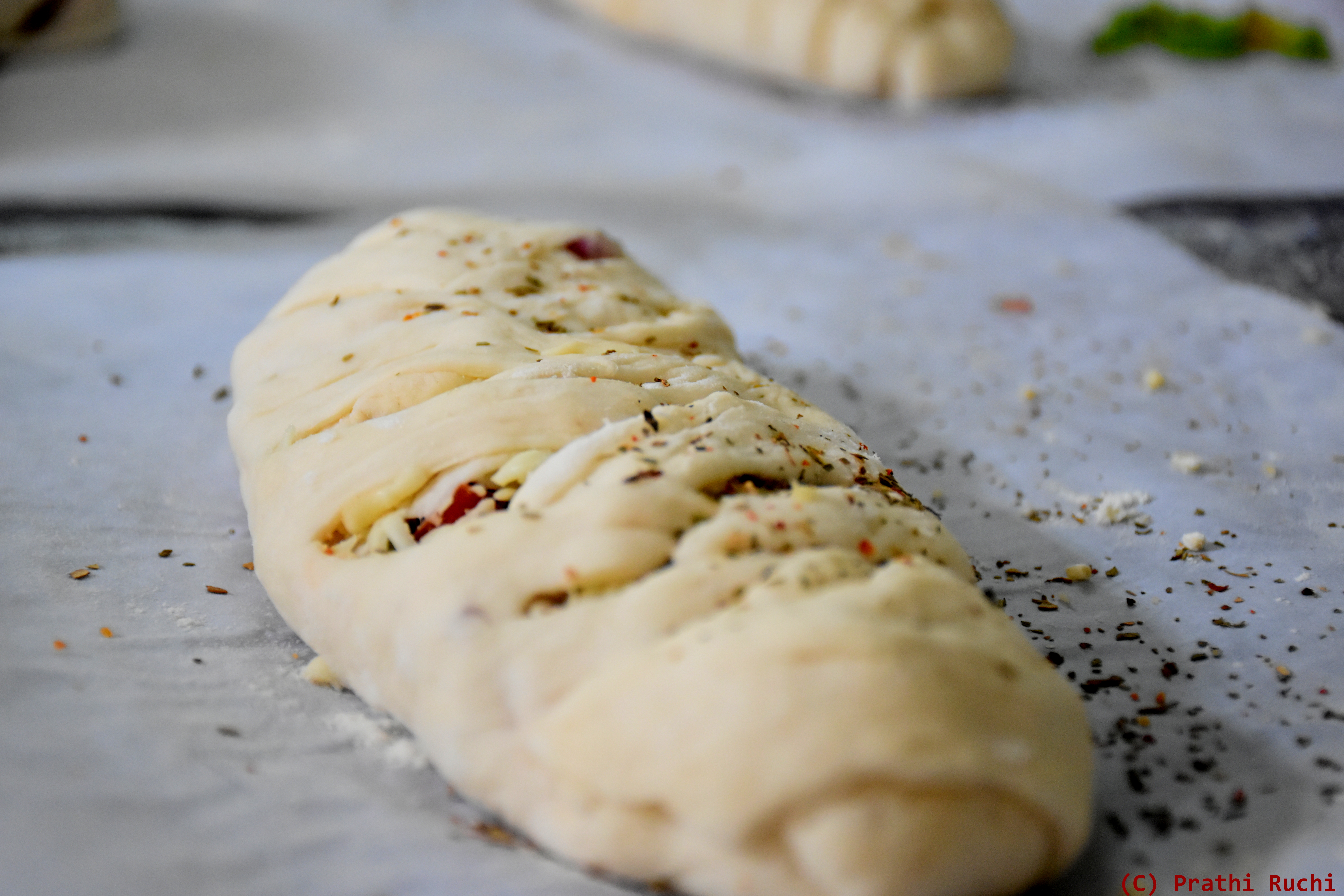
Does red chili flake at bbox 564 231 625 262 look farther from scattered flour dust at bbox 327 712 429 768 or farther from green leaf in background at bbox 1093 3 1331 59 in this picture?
green leaf in background at bbox 1093 3 1331 59

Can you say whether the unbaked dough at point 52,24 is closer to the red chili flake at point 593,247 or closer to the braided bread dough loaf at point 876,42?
the braided bread dough loaf at point 876,42

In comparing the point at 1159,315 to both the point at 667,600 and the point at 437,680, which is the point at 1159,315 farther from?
the point at 437,680

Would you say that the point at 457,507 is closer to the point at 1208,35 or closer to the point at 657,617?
the point at 657,617

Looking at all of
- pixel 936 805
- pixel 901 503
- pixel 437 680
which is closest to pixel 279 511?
pixel 437 680

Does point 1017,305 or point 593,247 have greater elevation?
point 593,247

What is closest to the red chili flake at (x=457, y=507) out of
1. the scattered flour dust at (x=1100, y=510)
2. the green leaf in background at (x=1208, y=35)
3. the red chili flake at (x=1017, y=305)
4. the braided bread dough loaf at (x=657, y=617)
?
the braided bread dough loaf at (x=657, y=617)

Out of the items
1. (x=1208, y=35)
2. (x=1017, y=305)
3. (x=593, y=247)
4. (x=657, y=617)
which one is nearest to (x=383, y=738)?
(x=657, y=617)
